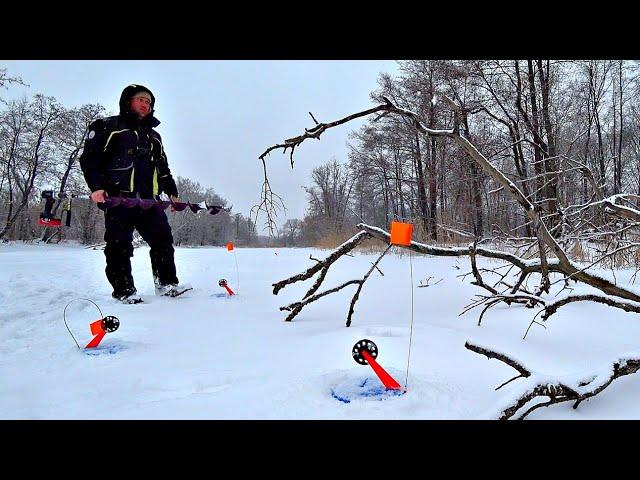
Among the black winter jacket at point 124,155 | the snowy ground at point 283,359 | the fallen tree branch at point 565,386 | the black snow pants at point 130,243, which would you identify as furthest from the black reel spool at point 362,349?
the black winter jacket at point 124,155

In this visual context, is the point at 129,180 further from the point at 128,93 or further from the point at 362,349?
the point at 362,349

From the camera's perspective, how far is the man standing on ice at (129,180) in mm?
2922

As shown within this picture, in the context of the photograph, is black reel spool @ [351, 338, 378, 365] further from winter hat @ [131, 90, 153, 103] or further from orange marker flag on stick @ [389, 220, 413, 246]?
winter hat @ [131, 90, 153, 103]

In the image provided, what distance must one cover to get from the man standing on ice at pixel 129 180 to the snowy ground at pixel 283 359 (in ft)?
1.62

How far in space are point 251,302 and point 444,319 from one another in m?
1.52

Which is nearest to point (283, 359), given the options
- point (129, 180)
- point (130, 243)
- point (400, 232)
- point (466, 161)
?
point (400, 232)

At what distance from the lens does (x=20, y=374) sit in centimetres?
122

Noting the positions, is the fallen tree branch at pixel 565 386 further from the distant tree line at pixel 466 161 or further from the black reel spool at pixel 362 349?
the distant tree line at pixel 466 161

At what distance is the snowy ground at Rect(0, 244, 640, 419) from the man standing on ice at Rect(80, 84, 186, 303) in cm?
50

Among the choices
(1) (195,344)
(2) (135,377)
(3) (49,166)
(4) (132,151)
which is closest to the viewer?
(2) (135,377)

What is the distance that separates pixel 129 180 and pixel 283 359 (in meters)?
2.63
